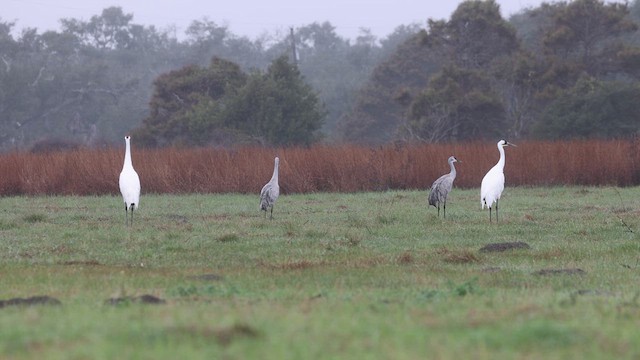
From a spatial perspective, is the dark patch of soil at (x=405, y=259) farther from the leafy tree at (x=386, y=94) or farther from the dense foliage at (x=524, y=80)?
the leafy tree at (x=386, y=94)

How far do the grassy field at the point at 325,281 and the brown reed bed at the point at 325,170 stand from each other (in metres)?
6.45

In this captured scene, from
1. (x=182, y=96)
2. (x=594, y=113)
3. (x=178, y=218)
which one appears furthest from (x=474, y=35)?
(x=178, y=218)

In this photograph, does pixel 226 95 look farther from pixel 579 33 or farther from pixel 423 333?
pixel 423 333

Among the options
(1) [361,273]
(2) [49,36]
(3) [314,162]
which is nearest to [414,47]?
(3) [314,162]

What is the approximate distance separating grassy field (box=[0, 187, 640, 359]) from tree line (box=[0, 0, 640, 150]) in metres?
22.9

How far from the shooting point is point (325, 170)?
3058 centimetres

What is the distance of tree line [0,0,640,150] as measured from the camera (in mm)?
46719

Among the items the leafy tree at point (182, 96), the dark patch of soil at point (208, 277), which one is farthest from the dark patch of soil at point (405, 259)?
the leafy tree at point (182, 96)

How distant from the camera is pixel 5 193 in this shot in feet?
99.6

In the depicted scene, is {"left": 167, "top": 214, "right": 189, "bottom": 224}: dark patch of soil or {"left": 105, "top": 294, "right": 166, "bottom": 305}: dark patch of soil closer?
{"left": 105, "top": 294, "right": 166, "bottom": 305}: dark patch of soil

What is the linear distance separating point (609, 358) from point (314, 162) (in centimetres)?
2504

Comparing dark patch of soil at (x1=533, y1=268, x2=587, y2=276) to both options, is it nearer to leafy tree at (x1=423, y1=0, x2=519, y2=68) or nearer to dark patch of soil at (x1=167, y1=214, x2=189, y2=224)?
dark patch of soil at (x1=167, y1=214, x2=189, y2=224)

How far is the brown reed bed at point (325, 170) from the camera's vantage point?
1189 inches

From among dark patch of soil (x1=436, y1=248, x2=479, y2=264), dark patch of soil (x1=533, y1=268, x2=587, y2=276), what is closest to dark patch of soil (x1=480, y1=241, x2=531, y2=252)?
dark patch of soil (x1=436, y1=248, x2=479, y2=264)
